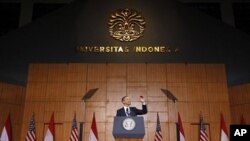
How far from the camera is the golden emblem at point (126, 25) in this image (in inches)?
382

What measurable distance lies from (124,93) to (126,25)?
2.55m

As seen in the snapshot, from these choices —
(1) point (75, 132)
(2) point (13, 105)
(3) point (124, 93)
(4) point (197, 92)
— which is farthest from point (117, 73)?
(2) point (13, 105)

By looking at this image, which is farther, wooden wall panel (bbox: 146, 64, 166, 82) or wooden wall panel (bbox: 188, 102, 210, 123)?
wooden wall panel (bbox: 146, 64, 166, 82)

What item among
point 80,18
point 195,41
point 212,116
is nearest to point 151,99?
point 212,116

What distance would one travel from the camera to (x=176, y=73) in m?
8.87

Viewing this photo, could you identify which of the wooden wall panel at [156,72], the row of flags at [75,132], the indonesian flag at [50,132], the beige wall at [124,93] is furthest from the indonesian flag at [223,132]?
the indonesian flag at [50,132]

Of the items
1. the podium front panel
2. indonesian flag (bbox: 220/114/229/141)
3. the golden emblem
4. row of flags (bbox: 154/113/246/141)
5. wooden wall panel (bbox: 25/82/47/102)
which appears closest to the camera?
the podium front panel

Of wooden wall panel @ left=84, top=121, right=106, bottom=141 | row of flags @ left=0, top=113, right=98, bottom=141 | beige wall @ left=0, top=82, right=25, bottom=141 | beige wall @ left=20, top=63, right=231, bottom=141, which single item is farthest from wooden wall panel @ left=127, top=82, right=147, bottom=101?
beige wall @ left=0, top=82, right=25, bottom=141

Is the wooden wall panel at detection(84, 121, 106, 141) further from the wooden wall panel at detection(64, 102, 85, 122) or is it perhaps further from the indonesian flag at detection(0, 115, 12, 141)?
the indonesian flag at detection(0, 115, 12, 141)

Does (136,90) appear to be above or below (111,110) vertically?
above

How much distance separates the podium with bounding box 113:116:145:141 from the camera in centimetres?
484

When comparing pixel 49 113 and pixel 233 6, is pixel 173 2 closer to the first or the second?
pixel 233 6

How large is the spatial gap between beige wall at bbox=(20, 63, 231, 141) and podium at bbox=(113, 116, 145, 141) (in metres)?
3.40

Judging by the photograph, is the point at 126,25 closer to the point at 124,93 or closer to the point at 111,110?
the point at 124,93
